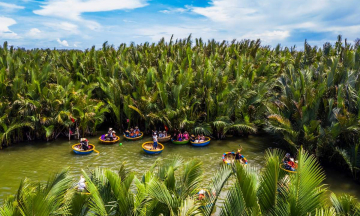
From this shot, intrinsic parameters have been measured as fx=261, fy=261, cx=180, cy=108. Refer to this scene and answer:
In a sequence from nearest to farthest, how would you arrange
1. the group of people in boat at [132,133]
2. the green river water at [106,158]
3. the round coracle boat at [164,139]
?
1. the green river water at [106,158]
2. the round coracle boat at [164,139]
3. the group of people in boat at [132,133]

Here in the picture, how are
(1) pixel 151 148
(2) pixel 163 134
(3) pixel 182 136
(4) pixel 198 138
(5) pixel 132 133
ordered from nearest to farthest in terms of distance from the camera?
(1) pixel 151 148
(4) pixel 198 138
(3) pixel 182 136
(2) pixel 163 134
(5) pixel 132 133

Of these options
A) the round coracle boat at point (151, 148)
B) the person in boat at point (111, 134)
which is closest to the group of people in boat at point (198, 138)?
the round coracle boat at point (151, 148)

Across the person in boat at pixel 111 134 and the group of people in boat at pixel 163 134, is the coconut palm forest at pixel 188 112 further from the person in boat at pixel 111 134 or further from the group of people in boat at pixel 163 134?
the person in boat at pixel 111 134

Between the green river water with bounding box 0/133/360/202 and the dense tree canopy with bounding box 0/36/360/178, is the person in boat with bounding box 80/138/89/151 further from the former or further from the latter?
the dense tree canopy with bounding box 0/36/360/178

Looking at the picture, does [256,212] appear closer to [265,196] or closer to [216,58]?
[265,196]

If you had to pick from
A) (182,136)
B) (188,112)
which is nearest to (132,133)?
(182,136)

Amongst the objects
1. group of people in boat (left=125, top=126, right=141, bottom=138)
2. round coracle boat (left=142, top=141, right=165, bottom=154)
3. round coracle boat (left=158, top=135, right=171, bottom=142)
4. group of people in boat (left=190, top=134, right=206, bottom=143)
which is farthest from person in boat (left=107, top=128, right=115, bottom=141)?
group of people in boat (left=190, top=134, right=206, bottom=143)

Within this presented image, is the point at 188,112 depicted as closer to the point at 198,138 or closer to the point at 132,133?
the point at 198,138

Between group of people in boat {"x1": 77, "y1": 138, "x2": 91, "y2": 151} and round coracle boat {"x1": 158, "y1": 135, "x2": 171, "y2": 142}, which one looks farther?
round coracle boat {"x1": 158, "y1": 135, "x2": 171, "y2": 142}

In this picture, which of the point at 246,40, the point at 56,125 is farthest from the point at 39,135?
the point at 246,40
